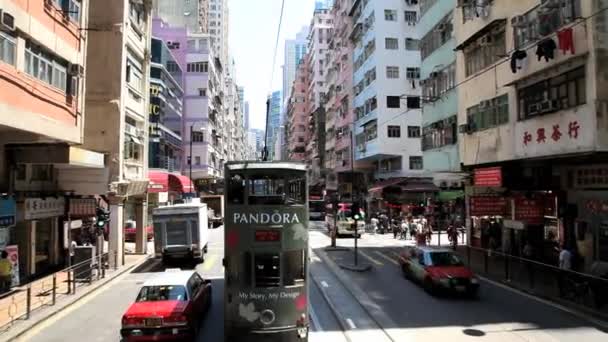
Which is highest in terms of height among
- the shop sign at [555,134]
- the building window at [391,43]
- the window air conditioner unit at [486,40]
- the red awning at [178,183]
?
the building window at [391,43]

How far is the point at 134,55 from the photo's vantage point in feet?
99.1

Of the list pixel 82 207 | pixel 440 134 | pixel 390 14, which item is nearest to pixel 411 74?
pixel 390 14

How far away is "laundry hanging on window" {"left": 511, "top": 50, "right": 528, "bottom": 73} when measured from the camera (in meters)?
20.0

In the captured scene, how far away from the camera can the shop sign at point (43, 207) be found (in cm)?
2064

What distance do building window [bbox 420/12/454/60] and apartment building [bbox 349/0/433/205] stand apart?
17.1 metres

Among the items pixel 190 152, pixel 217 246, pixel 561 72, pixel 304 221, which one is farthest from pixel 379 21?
pixel 304 221

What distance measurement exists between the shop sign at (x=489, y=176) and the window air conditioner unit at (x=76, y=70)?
17.8m

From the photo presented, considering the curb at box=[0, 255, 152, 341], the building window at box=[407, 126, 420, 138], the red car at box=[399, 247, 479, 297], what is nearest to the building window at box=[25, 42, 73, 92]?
the curb at box=[0, 255, 152, 341]

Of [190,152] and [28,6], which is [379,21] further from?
[28,6]

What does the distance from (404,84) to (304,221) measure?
148 ft

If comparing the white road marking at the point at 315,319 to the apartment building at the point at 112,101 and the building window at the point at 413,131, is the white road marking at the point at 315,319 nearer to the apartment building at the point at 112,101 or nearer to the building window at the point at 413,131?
the apartment building at the point at 112,101

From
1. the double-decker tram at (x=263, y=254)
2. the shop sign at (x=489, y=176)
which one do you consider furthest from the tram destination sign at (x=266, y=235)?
the shop sign at (x=489, y=176)

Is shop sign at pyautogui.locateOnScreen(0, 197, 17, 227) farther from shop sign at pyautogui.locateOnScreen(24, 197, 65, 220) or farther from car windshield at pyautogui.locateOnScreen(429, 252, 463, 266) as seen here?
car windshield at pyautogui.locateOnScreen(429, 252, 463, 266)

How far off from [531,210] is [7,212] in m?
20.7
